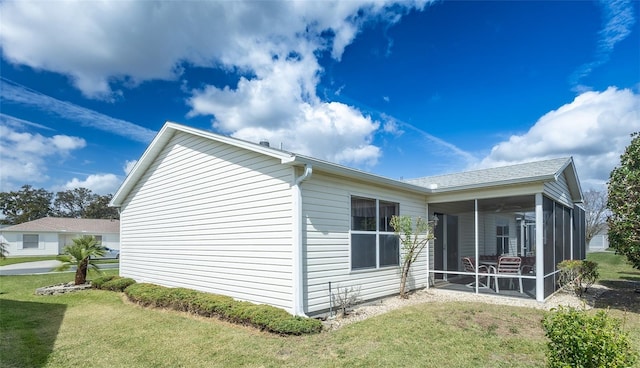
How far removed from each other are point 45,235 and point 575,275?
4082cm

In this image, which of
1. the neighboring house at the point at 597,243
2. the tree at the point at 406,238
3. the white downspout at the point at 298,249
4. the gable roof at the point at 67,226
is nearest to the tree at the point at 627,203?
the tree at the point at 406,238

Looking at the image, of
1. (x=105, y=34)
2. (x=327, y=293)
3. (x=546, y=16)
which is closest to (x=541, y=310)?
(x=327, y=293)

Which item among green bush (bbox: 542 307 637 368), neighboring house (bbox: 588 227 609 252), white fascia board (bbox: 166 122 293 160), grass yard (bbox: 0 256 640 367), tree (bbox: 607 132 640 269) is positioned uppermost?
white fascia board (bbox: 166 122 293 160)

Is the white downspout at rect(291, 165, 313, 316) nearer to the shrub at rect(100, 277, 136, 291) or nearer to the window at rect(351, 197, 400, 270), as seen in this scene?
the window at rect(351, 197, 400, 270)

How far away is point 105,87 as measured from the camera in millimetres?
12438

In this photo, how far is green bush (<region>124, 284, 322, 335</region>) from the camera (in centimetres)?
573

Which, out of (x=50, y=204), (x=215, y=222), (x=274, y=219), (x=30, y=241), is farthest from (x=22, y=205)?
(x=274, y=219)

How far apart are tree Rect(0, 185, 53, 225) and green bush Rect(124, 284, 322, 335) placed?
56648 mm

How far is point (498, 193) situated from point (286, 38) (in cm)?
758

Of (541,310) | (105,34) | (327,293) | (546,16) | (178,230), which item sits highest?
(546,16)

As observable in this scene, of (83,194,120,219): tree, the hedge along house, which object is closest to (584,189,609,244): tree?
the hedge along house

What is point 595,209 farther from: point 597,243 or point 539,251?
point 539,251

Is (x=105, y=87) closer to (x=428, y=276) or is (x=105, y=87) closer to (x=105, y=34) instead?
(x=105, y=34)

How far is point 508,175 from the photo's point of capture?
9.84m
